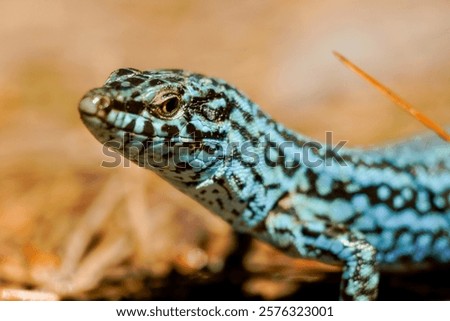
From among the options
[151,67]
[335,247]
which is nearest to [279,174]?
[335,247]

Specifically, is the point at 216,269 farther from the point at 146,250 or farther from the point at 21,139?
the point at 21,139

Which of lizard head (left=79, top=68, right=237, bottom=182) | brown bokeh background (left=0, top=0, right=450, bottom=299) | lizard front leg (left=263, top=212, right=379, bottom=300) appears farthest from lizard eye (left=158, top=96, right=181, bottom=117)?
brown bokeh background (left=0, top=0, right=450, bottom=299)

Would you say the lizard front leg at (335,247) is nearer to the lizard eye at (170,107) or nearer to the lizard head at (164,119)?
the lizard head at (164,119)

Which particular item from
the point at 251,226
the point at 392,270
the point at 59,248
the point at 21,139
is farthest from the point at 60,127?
the point at 392,270

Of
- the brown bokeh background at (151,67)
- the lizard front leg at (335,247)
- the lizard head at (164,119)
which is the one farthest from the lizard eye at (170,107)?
the brown bokeh background at (151,67)

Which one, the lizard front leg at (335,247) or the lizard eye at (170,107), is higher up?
the lizard eye at (170,107)

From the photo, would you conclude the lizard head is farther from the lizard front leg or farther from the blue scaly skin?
the lizard front leg
